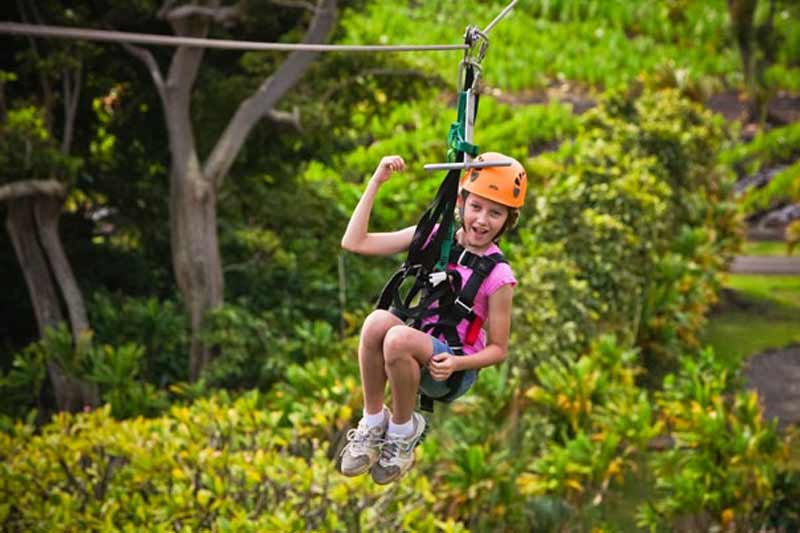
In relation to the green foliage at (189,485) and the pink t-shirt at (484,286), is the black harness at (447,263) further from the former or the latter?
the green foliage at (189,485)

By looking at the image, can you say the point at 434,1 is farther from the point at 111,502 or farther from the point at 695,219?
the point at 111,502

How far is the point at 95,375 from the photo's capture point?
32.9ft

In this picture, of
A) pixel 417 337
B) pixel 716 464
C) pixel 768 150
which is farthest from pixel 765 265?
pixel 417 337

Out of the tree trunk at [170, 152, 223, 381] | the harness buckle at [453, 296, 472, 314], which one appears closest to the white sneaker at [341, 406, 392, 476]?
the harness buckle at [453, 296, 472, 314]

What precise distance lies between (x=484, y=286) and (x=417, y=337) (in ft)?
0.89

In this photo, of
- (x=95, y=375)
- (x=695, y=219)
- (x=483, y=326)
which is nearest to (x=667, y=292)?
(x=695, y=219)

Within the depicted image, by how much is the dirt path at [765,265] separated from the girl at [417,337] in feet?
51.2

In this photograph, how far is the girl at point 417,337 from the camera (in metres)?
3.71

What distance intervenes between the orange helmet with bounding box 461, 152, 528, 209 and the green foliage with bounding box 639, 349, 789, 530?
5.67 metres

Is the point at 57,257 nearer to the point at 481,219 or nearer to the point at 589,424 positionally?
the point at 589,424

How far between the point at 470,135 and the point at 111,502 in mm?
4452

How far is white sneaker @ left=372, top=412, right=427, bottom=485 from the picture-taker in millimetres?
3953

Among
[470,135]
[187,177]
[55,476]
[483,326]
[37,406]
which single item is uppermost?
[470,135]

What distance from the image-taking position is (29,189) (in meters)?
10.3
